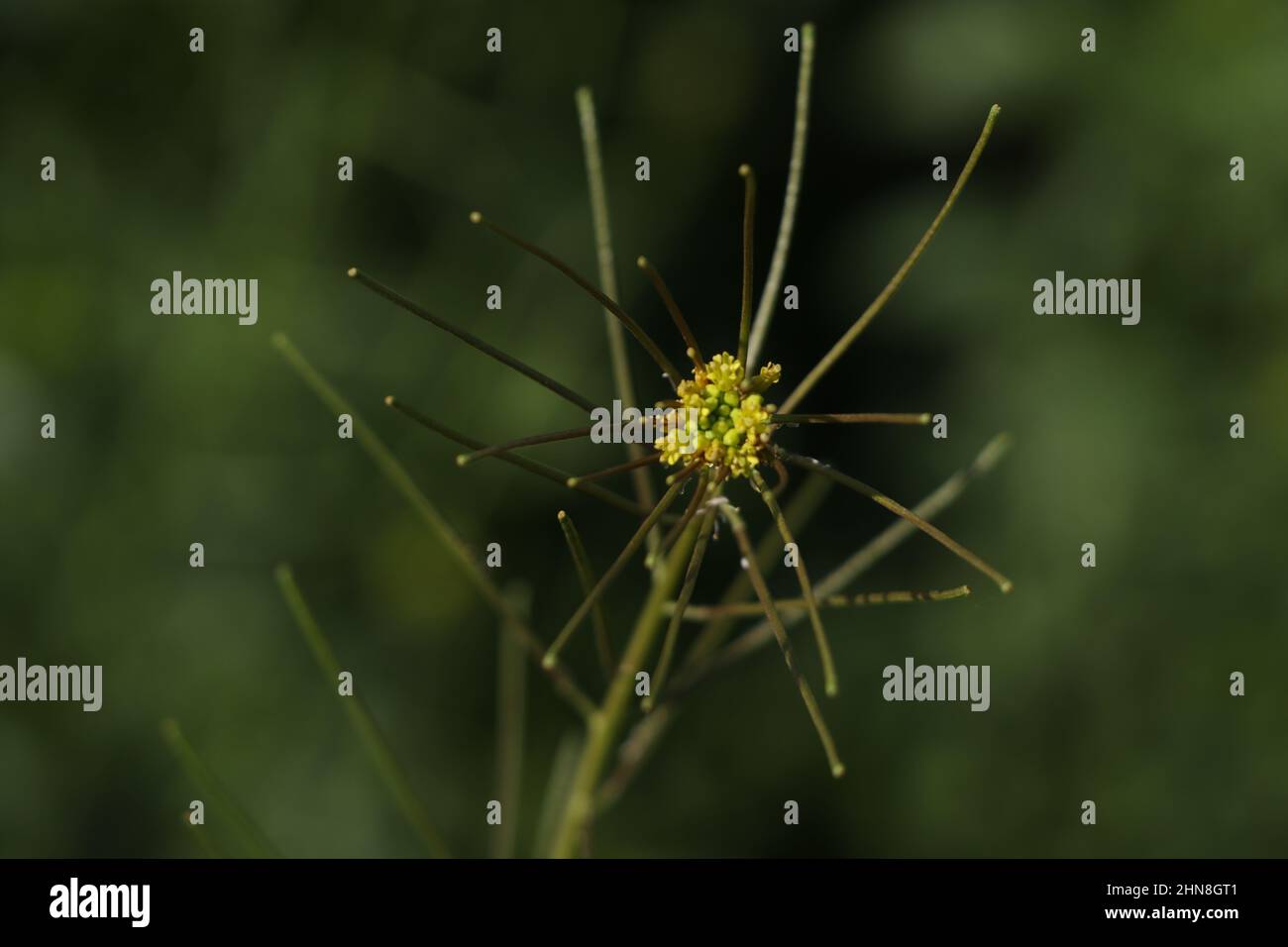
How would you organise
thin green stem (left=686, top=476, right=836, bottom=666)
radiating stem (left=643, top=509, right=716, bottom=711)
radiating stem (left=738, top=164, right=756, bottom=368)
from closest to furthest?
1. radiating stem (left=738, top=164, right=756, bottom=368)
2. radiating stem (left=643, top=509, right=716, bottom=711)
3. thin green stem (left=686, top=476, right=836, bottom=666)

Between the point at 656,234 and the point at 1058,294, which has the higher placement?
the point at 656,234

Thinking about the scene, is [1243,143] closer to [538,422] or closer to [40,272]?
[538,422]

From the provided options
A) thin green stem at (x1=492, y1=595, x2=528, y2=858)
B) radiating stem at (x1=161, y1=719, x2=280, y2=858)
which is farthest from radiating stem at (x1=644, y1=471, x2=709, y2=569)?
thin green stem at (x1=492, y1=595, x2=528, y2=858)

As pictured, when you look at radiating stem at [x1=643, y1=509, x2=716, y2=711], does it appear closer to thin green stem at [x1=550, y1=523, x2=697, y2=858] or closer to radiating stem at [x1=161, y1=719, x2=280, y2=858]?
thin green stem at [x1=550, y1=523, x2=697, y2=858]

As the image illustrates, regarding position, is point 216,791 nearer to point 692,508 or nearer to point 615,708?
point 615,708

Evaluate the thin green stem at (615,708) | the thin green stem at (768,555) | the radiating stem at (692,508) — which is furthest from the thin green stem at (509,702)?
the radiating stem at (692,508)

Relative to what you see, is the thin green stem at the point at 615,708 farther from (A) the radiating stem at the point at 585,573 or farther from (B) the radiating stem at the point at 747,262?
(B) the radiating stem at the point at 747,262

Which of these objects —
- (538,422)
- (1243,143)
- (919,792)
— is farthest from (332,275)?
(1243,143)
